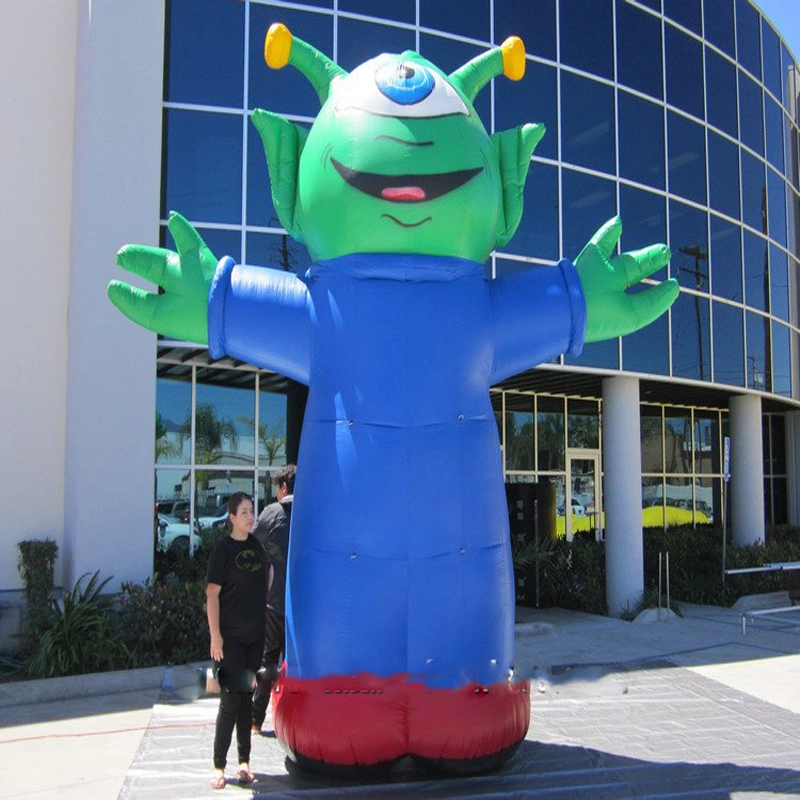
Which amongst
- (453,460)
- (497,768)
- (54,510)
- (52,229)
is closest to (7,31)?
(52,229)

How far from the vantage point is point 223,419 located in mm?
10328

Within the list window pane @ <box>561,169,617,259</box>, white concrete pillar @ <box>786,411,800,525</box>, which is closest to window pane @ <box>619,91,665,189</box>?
window pane @ <box>561,169,617,259</box>

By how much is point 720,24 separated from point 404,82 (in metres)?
10.7

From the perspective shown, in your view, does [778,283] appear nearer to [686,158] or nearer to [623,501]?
[686,158]

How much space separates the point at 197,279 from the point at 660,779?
143 inches

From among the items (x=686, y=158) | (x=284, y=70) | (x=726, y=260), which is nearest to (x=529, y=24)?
(x=686, y=158)

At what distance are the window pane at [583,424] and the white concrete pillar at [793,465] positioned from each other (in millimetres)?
5877

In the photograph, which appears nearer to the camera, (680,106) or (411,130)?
(411,130)

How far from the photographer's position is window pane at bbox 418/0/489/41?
10055mm

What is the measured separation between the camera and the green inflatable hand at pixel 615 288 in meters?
4.57

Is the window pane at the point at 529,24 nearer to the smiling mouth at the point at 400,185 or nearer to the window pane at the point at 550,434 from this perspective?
the window pane at the point at 550,434

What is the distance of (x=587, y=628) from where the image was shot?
9805 mm

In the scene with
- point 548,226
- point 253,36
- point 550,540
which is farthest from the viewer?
point 550,540

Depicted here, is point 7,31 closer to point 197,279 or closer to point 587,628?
point 197,279
